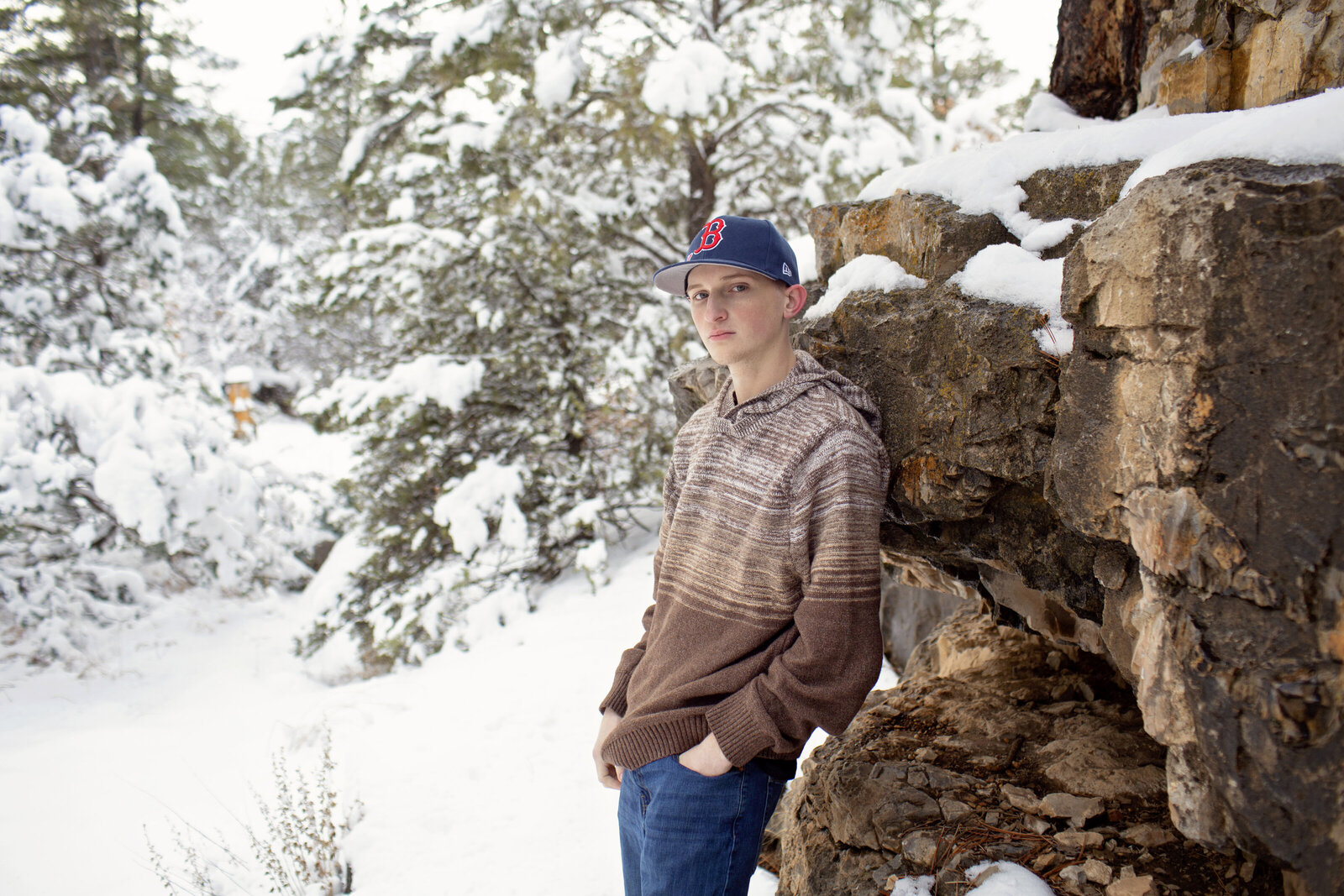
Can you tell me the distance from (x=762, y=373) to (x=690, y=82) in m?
4.03

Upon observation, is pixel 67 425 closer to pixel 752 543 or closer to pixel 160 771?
pixel 160 771

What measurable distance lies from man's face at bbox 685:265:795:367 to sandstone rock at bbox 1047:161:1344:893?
2.71ft

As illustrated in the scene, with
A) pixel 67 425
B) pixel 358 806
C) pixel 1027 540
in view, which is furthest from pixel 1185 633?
pixel 67 425

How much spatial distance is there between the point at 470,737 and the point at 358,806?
820mm

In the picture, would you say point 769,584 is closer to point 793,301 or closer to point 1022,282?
point 793,301

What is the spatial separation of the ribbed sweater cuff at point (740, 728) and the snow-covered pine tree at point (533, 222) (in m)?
4.33

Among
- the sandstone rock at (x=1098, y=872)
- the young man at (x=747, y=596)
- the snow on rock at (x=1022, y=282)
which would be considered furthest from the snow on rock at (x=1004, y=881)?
the snow on rock at (x=1022, y=282)

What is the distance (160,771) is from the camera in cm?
484

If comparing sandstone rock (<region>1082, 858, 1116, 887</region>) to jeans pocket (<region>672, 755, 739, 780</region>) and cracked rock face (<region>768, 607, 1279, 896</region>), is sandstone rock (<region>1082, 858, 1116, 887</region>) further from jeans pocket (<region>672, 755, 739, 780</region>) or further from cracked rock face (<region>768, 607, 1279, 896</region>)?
jeans pocket (<region>672, 755, 739, 780</region>)

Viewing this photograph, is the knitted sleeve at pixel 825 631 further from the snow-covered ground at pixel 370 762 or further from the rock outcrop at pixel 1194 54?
the rock outcrop at pixel 1194 54

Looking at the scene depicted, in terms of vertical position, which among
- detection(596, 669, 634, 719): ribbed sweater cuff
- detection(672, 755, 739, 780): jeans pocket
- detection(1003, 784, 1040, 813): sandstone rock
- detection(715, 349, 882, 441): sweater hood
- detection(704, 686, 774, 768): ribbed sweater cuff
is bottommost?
detection(1003, 784, 1040, 813): sandstone rock

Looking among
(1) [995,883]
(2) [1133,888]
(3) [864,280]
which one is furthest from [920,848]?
(3) [864,280]

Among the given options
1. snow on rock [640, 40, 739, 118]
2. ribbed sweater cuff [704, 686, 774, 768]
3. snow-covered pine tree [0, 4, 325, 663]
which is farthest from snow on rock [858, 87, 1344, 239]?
snow-covered pine tree [0, 4, 325, 663]

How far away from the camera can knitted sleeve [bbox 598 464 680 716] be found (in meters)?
2.33
